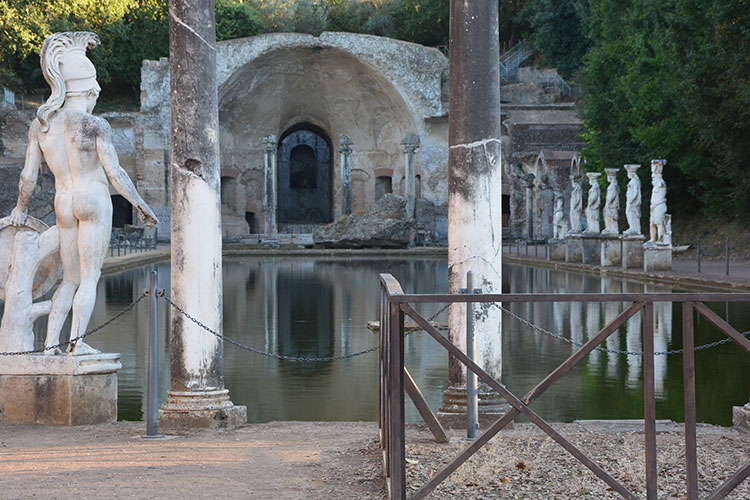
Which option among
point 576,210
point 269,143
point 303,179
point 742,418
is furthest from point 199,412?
point 303,179

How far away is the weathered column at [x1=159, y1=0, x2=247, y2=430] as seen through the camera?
6730mm

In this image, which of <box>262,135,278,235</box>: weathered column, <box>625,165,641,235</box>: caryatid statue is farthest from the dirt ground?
<box>262,135,278,235</box>: weathered column

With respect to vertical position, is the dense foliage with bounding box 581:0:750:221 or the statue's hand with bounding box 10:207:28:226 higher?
the dense foliage with bounding box 581:0:750:221

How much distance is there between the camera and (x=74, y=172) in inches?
273

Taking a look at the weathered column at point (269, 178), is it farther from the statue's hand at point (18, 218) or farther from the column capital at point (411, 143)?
the statue's hand at point (18, 218)

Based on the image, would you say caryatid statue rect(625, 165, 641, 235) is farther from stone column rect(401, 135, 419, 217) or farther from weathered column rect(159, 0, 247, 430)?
weathered column rect(159, 0, 247, 430)

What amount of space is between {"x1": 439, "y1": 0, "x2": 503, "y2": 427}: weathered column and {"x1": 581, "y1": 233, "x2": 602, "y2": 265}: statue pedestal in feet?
67.1

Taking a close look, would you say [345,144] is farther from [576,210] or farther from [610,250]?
[610,250]

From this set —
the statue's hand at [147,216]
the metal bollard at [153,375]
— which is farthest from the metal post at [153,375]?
the statue's hand at [147,216]

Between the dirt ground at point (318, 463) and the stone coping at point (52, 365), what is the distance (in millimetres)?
411

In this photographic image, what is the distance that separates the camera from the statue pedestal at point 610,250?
82.0 feet

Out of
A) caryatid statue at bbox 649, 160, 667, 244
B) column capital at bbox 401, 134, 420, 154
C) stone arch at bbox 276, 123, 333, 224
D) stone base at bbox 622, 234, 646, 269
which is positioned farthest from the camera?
stone arch at bbox 276, 123, 333, 224

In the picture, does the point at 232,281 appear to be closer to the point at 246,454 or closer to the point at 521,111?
the point at 246,454

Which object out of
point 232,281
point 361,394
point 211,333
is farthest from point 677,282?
point 211,333
